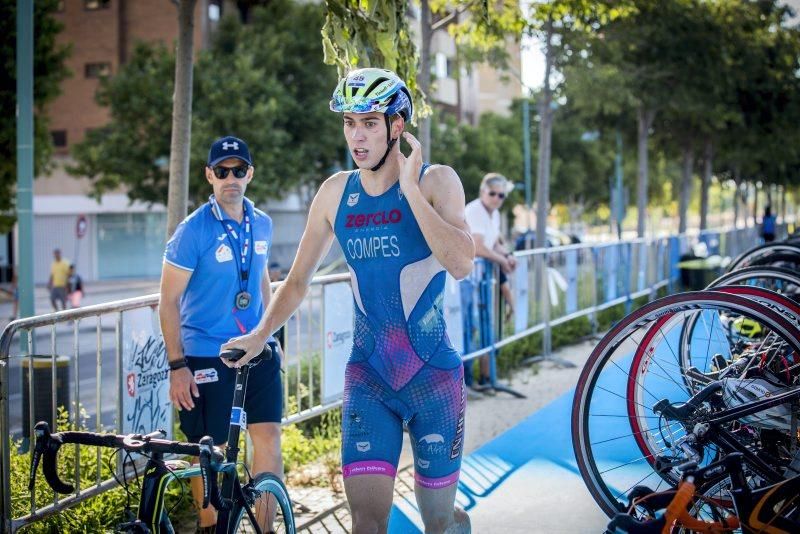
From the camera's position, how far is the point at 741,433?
4234mm

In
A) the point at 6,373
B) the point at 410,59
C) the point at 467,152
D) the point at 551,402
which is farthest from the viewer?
the point at 467,152

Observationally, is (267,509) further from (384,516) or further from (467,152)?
(467,152)

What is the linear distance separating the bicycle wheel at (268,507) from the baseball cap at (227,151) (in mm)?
1659

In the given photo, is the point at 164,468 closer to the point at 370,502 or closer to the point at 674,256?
the point at 370,502

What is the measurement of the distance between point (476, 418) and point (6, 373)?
17.1 ft

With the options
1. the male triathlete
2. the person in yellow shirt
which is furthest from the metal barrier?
the person in yellow shirt

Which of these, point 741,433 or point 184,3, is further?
point 184,3

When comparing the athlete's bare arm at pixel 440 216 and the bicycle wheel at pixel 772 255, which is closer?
the athlete's bare arm at pixel 440 216

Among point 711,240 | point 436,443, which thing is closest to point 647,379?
point 436,443

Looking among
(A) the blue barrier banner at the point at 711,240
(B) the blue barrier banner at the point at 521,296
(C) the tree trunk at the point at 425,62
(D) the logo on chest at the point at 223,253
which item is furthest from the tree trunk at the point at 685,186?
(D) the logo on chest at the point at 223,253

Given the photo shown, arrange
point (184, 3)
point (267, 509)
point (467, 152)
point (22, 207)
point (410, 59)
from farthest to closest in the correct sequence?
point (467, 152), point (22, 207), point (184, 3), point (410, 59), point (267, 509)

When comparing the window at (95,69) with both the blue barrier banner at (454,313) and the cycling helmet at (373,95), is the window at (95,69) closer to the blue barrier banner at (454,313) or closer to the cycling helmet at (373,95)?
the blue barrier banner at (454,313)

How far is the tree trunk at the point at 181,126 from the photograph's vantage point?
7457 mm

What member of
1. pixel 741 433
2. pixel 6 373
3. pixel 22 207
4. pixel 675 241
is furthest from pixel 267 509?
pixel 675 241
